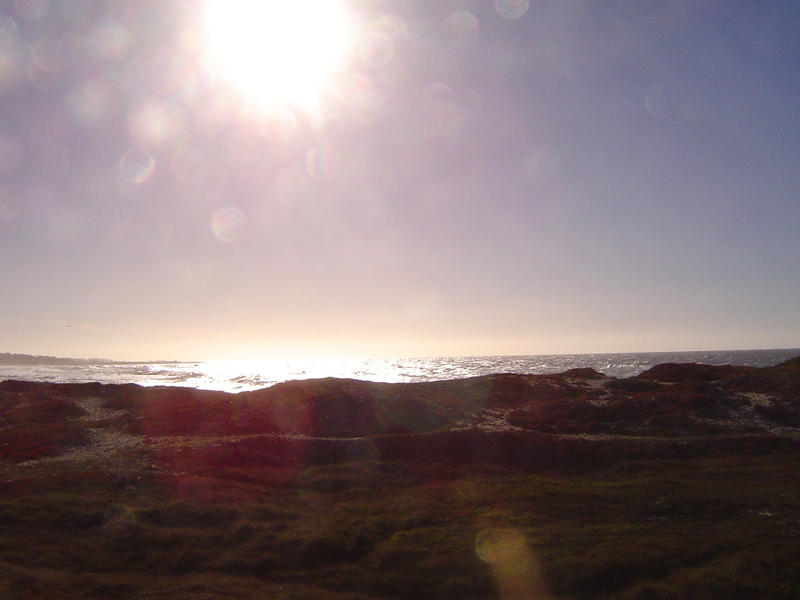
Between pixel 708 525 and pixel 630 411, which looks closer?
pixel 708 525

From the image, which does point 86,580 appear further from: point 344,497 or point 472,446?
point 472,446

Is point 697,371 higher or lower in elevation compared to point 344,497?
higher

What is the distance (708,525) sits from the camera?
59.2ft

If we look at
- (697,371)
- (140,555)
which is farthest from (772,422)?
(140,555)

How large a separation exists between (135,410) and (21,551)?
31260mm

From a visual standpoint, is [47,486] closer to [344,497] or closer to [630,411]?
[344,497]

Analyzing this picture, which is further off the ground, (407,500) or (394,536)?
(407,500)

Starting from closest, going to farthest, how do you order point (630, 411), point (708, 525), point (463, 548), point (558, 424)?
point (463, 548)
point (708, 525)
point (558, 424)
point (630, 411)

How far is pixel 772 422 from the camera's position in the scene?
36.2 m

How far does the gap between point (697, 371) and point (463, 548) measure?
46.1 meters

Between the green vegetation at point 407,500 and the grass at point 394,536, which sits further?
the green vegetation at point 407,500

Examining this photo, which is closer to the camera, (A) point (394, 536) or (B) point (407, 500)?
(A) point (394, 536)

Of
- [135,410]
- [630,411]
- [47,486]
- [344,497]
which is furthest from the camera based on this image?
[135,410]

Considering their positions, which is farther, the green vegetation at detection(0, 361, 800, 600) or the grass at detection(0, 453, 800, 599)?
the green vegetation at detection(0, 361, 800, 600)
